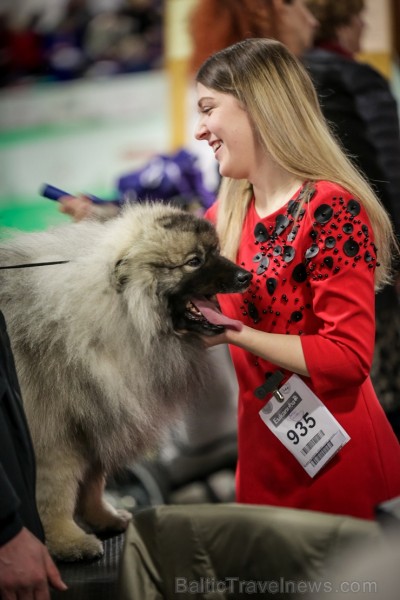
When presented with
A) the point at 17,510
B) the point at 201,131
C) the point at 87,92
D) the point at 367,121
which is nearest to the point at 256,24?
the point at 367,121

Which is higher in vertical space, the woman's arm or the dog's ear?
the dog's ear

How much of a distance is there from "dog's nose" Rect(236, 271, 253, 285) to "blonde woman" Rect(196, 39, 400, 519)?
1.7 inches

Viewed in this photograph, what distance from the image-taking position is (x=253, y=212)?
1860mm

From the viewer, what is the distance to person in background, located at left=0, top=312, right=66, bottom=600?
1.34 meters

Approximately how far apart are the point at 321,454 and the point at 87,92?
131 inches

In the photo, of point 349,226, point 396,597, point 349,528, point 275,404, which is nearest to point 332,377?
point 275,404

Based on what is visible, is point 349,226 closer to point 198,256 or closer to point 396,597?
point 198,256

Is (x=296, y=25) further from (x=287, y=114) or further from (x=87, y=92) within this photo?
(x=87, y=92)

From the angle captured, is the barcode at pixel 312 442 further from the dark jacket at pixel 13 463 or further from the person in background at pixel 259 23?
the person in background at pixel 259 23

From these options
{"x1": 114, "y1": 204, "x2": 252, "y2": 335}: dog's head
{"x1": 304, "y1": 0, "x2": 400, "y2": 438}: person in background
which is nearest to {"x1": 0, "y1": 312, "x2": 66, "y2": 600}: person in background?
{"x1": 114, "y1": 204, "x2": 252, "y2": 335}: dog's head

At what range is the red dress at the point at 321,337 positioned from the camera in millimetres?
1603

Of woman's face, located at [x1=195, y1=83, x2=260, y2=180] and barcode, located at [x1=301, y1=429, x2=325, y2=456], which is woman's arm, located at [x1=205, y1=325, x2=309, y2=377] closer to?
barcode, located at [x1=301, y1=429, x2=325, y2=456]

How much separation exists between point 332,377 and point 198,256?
412mm

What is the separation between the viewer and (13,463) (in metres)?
1.42
